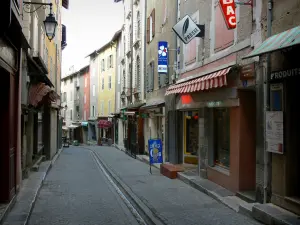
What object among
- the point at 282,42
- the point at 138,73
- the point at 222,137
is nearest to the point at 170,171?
the point at 222,137

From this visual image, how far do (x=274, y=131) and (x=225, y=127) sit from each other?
348cm

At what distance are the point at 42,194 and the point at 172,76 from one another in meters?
7.84

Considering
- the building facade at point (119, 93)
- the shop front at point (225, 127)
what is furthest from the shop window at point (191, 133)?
the building facade at point (119, 93)

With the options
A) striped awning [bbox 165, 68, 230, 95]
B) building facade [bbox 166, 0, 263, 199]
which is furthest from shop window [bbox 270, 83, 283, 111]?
striped awning [bbox 165, 68, 230, 95]

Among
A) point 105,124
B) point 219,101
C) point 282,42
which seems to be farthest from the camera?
point 105,124

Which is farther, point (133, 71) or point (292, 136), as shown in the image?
point (133, 71)

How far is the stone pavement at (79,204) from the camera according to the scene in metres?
7.57

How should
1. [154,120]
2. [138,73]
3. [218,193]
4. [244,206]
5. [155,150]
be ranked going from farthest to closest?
[138,73] < [154,120] < [155,150] < [218,193] < [244,206]

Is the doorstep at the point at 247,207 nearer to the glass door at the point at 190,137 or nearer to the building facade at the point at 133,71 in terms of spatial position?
the glass door at the point at 190,137

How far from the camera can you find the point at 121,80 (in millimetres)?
32625

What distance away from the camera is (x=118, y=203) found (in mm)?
9297

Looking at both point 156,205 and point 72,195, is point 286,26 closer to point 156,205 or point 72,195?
point 156,205

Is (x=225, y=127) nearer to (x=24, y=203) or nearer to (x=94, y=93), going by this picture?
(x=24, y=203)

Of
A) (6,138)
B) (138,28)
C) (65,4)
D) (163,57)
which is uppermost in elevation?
(65,4)
